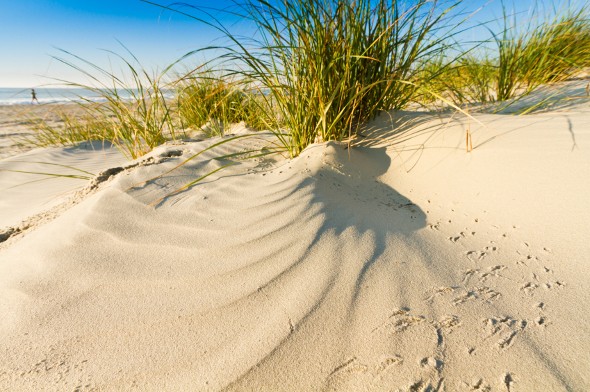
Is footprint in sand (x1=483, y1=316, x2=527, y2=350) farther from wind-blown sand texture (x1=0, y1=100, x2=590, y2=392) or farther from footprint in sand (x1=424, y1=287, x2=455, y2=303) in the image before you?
footprint in sand (x1=424, y1=287, x2=455, y2=303)

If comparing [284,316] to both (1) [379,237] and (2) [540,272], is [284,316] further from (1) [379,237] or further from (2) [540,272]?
(2) [540,272]

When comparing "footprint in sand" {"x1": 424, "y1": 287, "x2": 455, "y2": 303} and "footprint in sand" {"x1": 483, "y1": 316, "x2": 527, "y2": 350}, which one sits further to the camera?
"footprint in sand" {"x1": 424, "y1": 287, "x2": 455, "y2": 303}

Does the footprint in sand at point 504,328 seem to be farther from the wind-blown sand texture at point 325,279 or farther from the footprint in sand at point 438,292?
the footprint in sand at point 438,292

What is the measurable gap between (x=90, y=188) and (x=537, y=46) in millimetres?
3866

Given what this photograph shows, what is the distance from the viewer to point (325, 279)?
36.6 inches

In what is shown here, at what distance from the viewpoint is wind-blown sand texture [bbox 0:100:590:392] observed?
692 millimetres

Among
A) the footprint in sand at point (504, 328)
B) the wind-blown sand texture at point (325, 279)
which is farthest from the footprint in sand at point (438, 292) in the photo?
the footprint in sand at point (504, 328)

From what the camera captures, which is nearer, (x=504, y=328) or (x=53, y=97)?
(x=504, y=328)

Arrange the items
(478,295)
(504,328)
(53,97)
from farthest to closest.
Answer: (53,97) → (478,295) → (504,328)

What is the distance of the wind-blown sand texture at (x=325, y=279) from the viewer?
0.69 meters

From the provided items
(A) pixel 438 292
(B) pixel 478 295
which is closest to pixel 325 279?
(A) pixel 438 292

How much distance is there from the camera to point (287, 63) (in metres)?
1.78

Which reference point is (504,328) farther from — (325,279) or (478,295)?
(325,279)

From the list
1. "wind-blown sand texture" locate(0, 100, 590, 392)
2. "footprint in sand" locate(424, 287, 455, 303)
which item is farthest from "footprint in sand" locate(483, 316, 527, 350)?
"footprint in sand" locate(424, 287, 455, 303)
